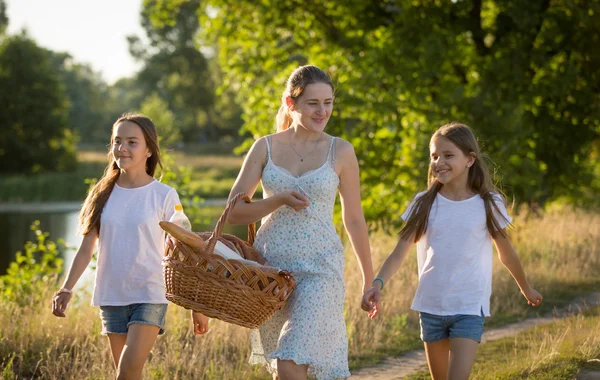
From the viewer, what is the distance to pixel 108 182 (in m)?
4.73

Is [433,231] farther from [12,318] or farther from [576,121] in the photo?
[576,121]

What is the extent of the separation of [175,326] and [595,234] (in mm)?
7489

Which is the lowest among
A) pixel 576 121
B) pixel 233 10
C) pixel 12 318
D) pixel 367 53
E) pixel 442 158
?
pixel 12 318

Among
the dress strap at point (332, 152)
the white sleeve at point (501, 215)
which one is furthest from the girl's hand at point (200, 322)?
the white sleeve at point (501, 215)

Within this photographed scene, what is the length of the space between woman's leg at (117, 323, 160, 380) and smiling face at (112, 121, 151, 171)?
902mm

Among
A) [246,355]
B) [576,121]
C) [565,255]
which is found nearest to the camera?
[246,355]

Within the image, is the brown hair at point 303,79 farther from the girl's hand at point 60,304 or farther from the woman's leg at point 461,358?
the girl's hand at point 60,304

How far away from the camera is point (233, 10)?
567 inches

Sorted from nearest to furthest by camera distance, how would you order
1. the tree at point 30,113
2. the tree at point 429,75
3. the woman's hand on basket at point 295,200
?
the woman's hand on basket at point 295,200, the tree at point 429,75, the tree at point 30,113

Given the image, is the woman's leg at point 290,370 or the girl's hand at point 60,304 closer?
the woman's leg at point 290,370

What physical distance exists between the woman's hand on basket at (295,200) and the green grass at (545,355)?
265cm

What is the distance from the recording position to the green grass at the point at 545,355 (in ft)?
19.6

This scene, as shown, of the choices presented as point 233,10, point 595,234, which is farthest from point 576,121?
point 233,10

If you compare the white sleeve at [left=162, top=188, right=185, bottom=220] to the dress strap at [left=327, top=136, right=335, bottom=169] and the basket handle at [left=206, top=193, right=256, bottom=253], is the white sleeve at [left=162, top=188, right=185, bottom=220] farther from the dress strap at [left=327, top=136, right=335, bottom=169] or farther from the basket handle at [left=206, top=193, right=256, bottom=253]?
the dress strap at [left=327, top=136, right=335, bottom=169]
